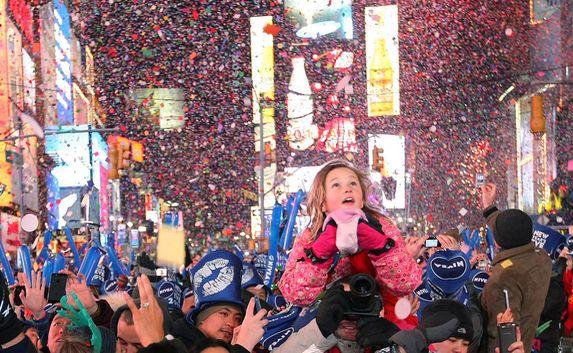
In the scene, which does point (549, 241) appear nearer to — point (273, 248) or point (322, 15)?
point (273, 248)

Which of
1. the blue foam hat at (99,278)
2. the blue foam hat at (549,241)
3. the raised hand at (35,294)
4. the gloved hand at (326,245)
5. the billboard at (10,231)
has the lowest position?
Result: the billboard at (10,231)

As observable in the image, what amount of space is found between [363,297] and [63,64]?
233 ft

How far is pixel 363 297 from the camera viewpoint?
4.03m

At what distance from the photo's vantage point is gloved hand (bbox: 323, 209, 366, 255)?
420 cm

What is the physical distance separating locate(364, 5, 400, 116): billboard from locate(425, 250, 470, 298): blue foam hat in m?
69.7

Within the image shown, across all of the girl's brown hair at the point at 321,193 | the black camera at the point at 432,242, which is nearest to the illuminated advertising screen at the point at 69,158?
the black camera at the point at 432,242

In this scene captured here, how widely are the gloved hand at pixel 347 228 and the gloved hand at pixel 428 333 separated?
403mm

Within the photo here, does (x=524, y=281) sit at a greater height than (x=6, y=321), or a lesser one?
lesser

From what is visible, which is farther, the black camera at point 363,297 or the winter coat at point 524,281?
the winter coat at point 524,281

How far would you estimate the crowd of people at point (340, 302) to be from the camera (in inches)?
160

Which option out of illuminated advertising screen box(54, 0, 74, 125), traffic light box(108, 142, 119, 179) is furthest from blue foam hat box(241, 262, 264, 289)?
illuminated advertising screen box(54, 0, 74, 125)

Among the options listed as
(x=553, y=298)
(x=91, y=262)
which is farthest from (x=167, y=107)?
(x=553, y=298)

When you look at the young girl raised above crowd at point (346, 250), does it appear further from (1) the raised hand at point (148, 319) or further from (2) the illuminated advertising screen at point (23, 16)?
(2) the illuminated advertising screen at point (23, 16)

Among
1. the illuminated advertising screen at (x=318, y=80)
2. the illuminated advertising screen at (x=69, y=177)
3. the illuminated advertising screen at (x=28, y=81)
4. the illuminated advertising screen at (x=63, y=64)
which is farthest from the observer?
the illuminated advertising screen at (x=318, y=80)
